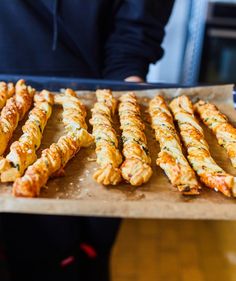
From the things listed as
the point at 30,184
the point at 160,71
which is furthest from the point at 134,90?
the point at 160,71

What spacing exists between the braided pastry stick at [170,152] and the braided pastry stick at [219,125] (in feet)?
0.42

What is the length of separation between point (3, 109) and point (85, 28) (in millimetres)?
552

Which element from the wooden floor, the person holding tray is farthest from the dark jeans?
the wooden floor

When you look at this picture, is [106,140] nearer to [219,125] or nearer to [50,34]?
[219,125]

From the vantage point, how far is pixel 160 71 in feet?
11.5

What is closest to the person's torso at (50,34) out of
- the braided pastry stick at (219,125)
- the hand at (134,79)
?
the hand at (134,79)

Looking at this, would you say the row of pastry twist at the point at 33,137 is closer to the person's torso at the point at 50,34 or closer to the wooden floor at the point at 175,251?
the person's torso at the point at 50,34

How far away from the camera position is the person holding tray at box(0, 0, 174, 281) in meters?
1.71

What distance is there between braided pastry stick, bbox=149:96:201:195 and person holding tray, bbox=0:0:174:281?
0.34 metres

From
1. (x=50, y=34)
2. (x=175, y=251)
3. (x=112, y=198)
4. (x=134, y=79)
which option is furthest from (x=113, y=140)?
(x=175, y=251)

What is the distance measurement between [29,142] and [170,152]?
0.42 metres

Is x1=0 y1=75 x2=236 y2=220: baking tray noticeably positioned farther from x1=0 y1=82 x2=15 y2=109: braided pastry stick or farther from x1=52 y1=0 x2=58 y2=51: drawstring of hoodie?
x1=52 y1=0 x2=58 y2=51: drawstring of hoodie

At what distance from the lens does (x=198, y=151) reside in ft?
4.15

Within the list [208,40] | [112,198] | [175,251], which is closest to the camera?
[112,198]
